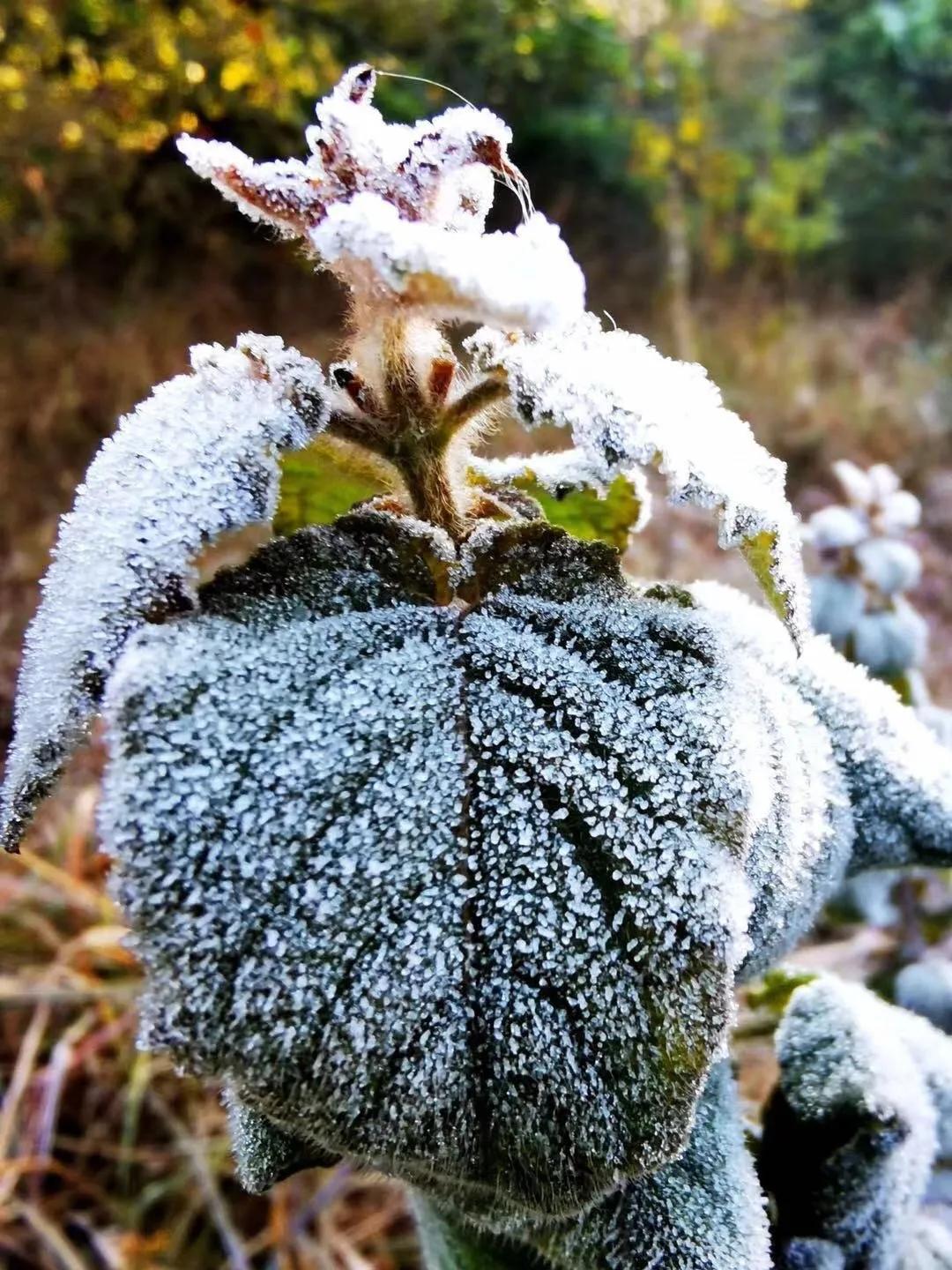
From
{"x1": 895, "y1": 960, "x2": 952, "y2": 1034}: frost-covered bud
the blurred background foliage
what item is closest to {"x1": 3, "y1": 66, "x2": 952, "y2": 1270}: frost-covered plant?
{"x1": 895, "y1": 960, "x2": 952, "y2": 1034}: frost-covered bud

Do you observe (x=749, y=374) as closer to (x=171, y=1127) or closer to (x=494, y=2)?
(x=494, y=2)

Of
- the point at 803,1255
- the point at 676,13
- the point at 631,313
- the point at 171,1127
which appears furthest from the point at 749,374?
the point at 803,1255

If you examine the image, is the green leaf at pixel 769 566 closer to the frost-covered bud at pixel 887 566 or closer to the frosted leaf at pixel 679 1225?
the frosted leaf at pixel 679 1225

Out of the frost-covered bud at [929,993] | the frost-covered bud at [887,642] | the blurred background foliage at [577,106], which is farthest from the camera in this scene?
the blurred background foliage at [577,106]

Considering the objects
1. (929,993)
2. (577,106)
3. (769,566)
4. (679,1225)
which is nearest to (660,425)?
(769,566)

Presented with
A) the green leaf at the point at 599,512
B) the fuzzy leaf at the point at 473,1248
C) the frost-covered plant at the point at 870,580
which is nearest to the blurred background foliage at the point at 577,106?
the frost-covered plant at the point at 870,580

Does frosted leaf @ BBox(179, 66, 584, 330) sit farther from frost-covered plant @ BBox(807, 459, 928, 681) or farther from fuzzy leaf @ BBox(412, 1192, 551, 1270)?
frost-covered plant @ BBox(807, 459, 928, 681)
